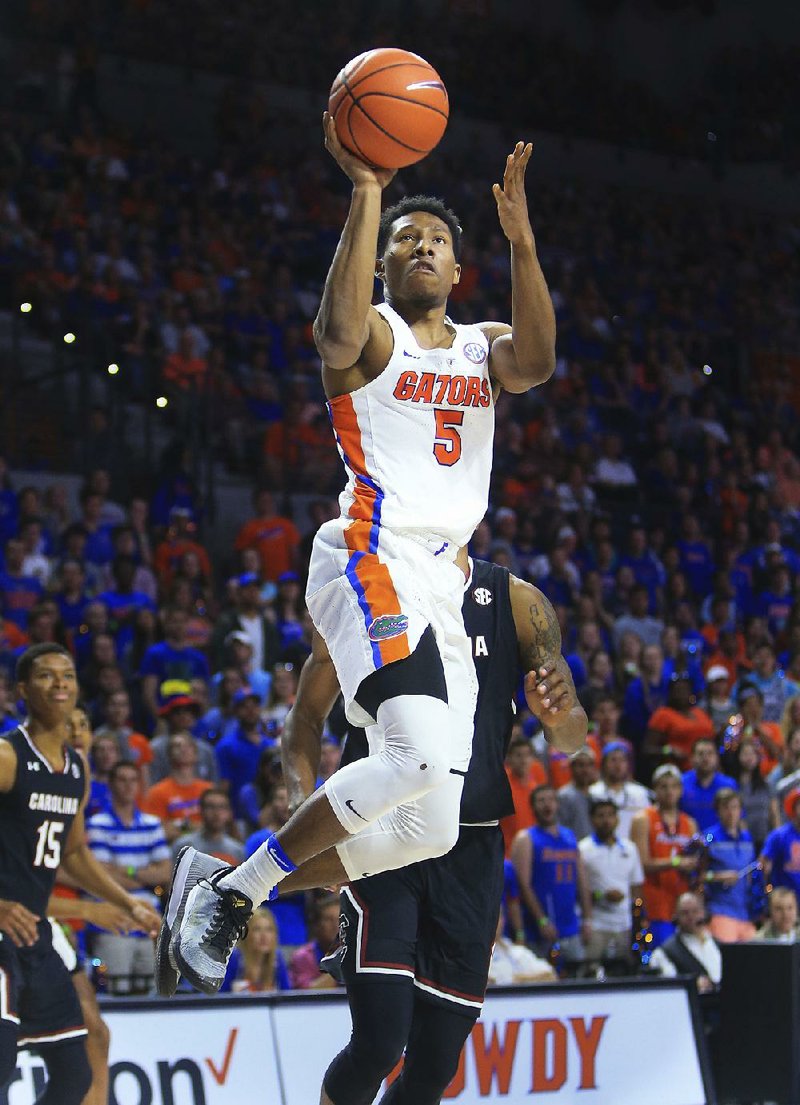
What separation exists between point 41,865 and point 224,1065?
1.81m

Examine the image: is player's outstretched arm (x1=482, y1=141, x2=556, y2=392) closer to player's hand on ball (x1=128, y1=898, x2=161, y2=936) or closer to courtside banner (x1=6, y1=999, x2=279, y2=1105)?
player's hand on ball (x1=128, y1=898, x2=161, y2=936)

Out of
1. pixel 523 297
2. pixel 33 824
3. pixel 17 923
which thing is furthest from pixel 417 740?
pixel 33 824

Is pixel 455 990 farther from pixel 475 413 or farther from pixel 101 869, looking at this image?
pixel 101 869

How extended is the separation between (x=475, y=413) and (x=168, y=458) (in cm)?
880

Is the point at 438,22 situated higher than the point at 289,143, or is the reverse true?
the point at 438,22

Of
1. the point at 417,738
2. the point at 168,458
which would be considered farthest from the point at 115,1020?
the point at 168,458

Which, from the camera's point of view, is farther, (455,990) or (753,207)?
(753,207)

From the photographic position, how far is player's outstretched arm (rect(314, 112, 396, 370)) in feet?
15.3

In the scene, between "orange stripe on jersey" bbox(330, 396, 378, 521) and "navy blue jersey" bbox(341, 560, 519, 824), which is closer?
"orange stripe on jersey" bbox(330, 396, 378, 521)

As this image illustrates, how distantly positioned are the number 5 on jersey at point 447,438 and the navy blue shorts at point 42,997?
113 inches

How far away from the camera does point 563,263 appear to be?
20.5m

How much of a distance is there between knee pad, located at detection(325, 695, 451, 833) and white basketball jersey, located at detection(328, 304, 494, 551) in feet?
1.72

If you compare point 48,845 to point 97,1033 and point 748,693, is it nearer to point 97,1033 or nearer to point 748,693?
point 97,1033

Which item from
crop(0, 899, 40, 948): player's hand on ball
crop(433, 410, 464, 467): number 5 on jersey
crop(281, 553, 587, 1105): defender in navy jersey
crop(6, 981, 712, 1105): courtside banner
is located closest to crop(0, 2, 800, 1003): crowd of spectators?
crop(6, 981, 712, 1105): courtside banner
